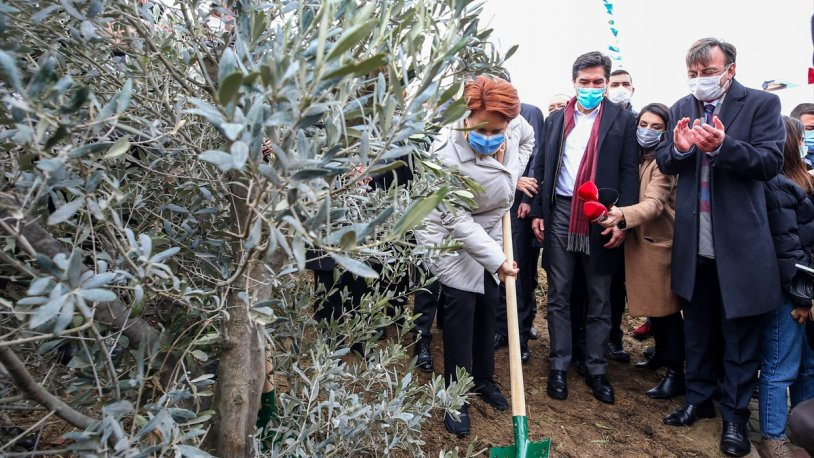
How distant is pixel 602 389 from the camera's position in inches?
138

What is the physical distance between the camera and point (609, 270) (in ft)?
11.8

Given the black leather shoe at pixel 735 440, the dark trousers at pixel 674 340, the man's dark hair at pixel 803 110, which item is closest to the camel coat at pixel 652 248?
the dark trousers at pixel 674 340

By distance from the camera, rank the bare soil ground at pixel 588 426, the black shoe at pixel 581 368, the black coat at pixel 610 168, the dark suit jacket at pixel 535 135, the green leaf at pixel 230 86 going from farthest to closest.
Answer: the dark suit jacket at pixel 535 135, the black shoe at pixel 581 368, the black coat at pixel 610 168, the bare soil ground at pixel 588 426, the green leaf at pixel 230 86

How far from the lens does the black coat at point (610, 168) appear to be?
3.57 m

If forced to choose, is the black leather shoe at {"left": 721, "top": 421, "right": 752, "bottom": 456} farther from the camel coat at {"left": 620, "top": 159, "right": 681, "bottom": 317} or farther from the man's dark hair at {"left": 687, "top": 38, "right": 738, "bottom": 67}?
the man's dark hair at {"left": 687, "top": 38, "right": 738, "bottom": 67}

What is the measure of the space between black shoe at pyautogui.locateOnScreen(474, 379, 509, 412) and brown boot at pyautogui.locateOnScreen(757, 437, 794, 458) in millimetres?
1362

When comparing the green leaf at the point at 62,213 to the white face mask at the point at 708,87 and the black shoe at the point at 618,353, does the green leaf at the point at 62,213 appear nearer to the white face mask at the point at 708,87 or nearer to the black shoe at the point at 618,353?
the white face mask at the point at 708,87

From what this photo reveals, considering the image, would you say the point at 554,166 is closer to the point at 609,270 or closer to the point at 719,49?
the point at 609,270

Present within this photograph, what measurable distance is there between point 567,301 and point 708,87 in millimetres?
1515

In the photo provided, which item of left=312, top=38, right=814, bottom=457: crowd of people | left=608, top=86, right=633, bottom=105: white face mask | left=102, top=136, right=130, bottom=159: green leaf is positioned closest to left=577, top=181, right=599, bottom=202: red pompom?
left=312, top=38, right=814, bottom=457: crowd of people

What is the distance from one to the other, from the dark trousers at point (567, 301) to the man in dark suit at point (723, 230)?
17.9 inches

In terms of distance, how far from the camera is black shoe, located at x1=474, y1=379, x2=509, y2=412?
320cm

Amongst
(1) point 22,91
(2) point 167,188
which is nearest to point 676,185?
(2) point 167,188

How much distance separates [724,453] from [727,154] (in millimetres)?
1580
